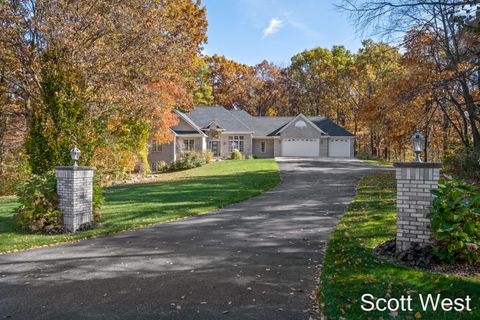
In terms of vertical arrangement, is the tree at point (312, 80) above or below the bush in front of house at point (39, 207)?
above

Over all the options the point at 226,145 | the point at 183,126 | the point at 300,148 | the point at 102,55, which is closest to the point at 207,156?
the point at 183,126

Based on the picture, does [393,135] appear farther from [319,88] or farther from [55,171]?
[319,88]

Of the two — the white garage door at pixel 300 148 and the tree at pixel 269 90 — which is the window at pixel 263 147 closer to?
the white garage door at pixel 300 148

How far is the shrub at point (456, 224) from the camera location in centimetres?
542

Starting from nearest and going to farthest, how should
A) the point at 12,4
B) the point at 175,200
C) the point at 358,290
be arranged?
1. the point at 358,290
2. the point at 175,200
3. the point at 12,4

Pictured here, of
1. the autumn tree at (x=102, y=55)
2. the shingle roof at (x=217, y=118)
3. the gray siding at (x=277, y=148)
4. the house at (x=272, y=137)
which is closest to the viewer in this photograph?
the autumn tree at (x=102, y=55)

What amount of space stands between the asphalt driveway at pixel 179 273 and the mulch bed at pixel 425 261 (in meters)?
1.20

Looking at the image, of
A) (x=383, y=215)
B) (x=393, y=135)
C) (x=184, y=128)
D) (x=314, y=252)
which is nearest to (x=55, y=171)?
(x=314, y=252)

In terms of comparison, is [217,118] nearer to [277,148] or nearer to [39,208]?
[277,148]

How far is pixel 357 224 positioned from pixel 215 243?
134 inches

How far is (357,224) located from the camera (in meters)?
8.72

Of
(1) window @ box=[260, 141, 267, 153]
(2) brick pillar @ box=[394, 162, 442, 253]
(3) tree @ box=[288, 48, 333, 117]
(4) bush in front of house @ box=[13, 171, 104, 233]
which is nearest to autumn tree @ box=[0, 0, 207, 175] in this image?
(4) bush in front of house @ box=[13, 171, 104, 233]

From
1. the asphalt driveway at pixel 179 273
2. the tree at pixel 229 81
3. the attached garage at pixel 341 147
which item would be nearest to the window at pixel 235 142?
the attached garage at pixel 341 147

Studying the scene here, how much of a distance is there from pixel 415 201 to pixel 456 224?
0.77 metres
